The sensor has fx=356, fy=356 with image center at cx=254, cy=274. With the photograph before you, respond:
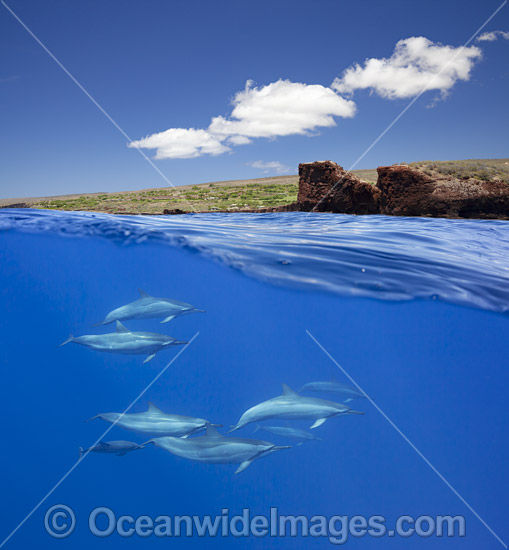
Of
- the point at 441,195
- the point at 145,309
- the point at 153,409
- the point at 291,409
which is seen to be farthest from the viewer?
the point at 441,195

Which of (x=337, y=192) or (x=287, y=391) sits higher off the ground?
(x=337, y=192)

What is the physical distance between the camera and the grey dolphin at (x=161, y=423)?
4.36 metres

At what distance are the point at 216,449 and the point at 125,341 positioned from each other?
183 centimetres

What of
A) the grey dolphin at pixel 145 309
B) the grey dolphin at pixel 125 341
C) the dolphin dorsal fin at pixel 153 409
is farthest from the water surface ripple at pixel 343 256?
the dolphin dorsal fin at pixel 153 409

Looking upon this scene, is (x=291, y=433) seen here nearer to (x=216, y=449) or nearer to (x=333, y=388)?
(x=333, y=388)

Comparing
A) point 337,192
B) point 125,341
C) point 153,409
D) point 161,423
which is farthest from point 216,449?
point 337,192

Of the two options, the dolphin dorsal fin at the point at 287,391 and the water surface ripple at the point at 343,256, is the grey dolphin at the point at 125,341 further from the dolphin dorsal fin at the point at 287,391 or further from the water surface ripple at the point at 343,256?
the water surface ripple at the point at 343,256

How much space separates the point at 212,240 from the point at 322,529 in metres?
5.88

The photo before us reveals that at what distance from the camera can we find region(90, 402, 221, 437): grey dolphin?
14.3 feet

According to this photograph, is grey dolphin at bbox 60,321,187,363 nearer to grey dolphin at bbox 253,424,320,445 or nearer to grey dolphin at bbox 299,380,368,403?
grey dolphin at bbox 253,424,320,445

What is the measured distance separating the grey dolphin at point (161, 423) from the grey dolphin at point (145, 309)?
140cm

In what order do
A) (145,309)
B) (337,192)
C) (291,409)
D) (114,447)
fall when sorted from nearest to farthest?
(114,447), (291,409), (145,309), (337,192)

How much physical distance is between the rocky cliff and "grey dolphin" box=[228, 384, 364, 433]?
42.2ft

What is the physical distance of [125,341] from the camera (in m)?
4.81
